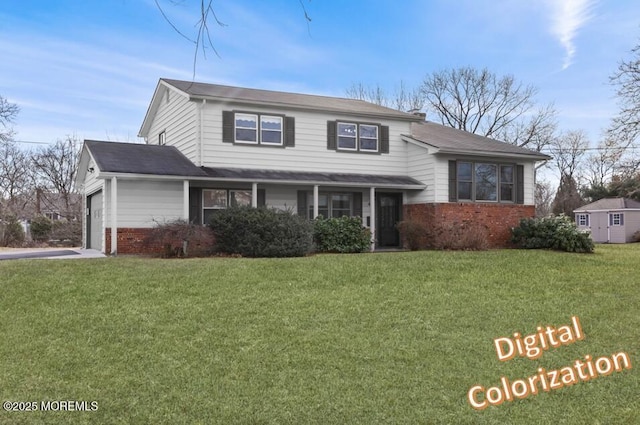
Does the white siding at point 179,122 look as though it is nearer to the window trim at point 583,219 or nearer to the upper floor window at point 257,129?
the upper floor window at point 257,129

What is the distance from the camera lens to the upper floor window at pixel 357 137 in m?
17.9

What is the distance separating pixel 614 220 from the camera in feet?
111

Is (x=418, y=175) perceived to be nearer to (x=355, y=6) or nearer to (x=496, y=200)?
(x=496, y=200)

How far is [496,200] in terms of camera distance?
18719 mm

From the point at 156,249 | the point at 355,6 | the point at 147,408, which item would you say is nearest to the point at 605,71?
the point at 156,249

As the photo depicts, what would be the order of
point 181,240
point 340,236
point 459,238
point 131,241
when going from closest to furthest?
point 181,240 → point 131,241 → point 340,236 → point 459,238

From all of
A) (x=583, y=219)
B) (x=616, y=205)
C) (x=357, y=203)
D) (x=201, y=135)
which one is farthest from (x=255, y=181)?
(x=583, y=219)

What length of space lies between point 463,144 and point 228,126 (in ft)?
28.0

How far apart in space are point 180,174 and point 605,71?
16307 millimetres

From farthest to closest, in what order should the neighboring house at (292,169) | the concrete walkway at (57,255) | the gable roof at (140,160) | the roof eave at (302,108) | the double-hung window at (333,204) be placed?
the double-hung window at (333,204)
the roof eave at (302,108)
the neighboring house at (292,169)
the gable roof at (140,160)
the concrete walkway at (57,255)

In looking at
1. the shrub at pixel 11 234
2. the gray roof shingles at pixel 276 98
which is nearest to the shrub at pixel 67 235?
the shrub at pixel 11 234

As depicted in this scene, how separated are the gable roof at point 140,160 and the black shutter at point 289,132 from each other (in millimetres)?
3213

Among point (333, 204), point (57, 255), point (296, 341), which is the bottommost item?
point (296, 341)

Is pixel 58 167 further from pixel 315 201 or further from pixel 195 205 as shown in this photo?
pixel 315 201
